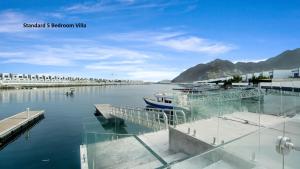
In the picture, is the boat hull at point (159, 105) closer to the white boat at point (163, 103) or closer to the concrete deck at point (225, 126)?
the white boat at point (163, 103)

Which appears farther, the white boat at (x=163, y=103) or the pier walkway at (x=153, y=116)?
the white boat at (x=163, y=103)

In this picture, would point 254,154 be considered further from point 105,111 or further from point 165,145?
point 105,111

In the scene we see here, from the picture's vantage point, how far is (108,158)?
6.98 m

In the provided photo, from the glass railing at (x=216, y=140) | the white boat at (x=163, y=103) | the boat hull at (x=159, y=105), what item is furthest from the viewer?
the white boat at (x=163, y=103)

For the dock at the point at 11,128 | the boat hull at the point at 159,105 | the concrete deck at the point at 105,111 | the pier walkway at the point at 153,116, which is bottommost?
A: the dock at the point at 11,128

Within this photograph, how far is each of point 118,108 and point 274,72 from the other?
69.4 meters

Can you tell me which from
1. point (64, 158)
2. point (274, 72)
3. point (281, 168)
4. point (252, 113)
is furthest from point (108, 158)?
point (274, 72)

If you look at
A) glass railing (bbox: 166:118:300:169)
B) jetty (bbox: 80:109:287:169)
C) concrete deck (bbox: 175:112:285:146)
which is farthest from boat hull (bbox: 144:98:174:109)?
glass railing (bbox: 166:118:300:169)

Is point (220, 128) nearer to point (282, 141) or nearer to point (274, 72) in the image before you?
point (282, 141)

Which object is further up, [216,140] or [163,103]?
[216,140]

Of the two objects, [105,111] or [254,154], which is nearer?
[254,154]

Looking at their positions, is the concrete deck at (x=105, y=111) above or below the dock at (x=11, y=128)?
above

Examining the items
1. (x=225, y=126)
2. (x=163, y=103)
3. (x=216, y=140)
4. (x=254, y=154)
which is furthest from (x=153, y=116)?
(x=163, y=103)

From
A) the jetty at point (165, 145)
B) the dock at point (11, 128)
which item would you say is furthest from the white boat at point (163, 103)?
the jetty at point (165, 145)
